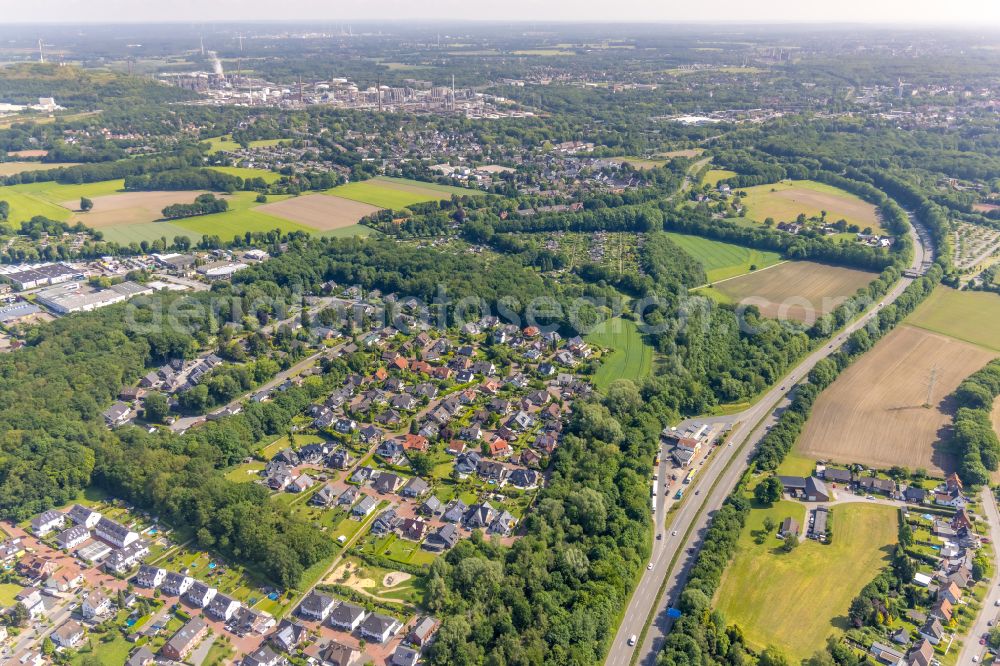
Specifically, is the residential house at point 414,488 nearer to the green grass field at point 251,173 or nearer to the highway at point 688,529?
the highway at point 688,529

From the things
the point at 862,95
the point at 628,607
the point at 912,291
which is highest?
the point at 862,95

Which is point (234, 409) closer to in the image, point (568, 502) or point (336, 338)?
point (336, 338)

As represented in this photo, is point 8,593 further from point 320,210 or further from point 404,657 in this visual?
point 320,210

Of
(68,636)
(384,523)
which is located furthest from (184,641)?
(384,523)

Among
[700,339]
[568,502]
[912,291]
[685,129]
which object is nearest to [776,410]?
[700,339]

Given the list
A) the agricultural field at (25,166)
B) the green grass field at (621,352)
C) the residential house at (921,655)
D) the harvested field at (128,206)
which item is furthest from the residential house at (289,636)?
the agricultural field at (25,166)

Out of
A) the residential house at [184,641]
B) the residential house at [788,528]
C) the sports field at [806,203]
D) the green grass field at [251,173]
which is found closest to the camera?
the residential house at [184,641]
